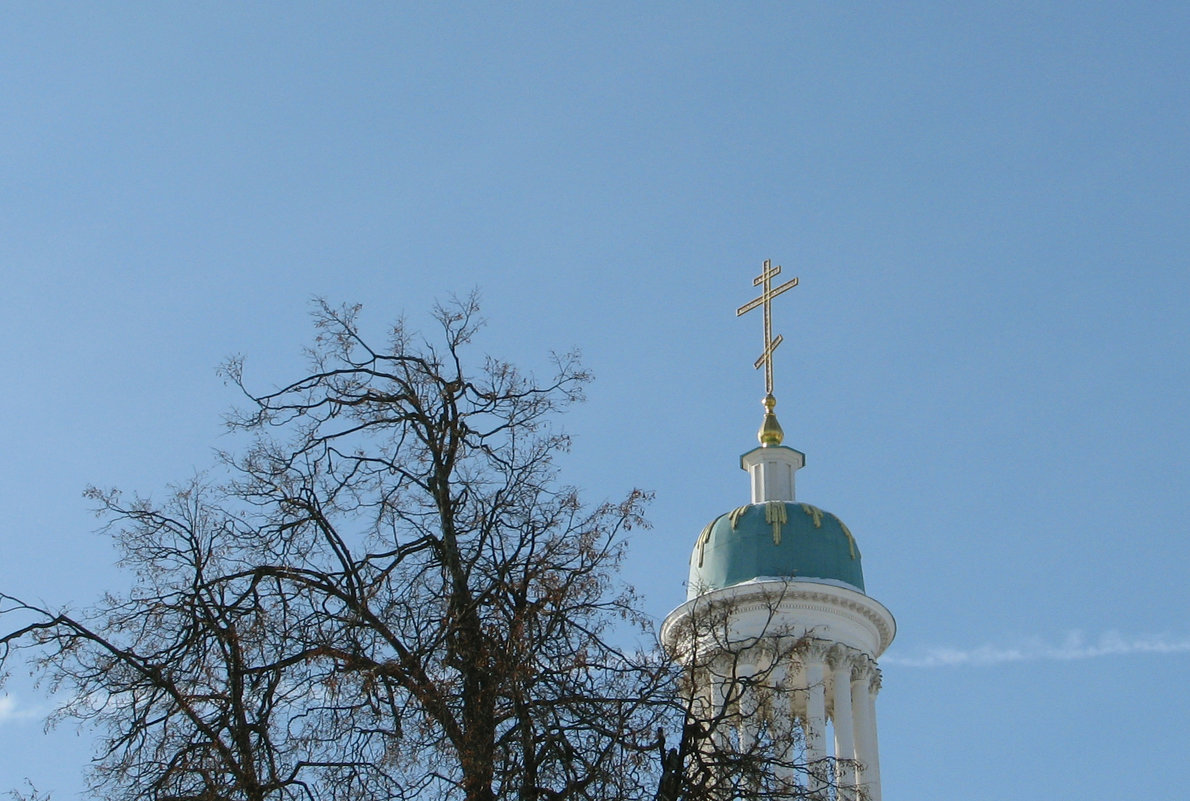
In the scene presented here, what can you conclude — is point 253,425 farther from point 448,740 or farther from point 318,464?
point 448,740

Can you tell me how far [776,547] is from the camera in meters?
43.9

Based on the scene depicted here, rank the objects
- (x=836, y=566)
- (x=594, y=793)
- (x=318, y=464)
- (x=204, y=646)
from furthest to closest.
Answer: (x=836, y=566) < (x=318, y=464) < (x=204, y=646) < (x=594, y=793)

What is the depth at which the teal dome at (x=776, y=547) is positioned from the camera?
4369 cm

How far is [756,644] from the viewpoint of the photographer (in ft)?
59.1

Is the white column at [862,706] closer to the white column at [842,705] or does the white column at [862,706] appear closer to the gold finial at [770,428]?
the white column at [842,705]

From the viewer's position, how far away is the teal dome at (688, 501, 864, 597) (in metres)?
43.7

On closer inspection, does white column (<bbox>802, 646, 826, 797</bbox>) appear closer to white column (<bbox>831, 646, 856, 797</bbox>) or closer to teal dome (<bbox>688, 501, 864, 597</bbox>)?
white column (<bbox>831, 646, 856, 797</bbox>)

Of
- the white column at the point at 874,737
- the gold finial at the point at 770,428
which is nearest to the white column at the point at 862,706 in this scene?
the white column at the point at 874,737

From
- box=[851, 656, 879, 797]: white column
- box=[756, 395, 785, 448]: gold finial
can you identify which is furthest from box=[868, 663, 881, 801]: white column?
box=[756, 395, 785, 448]: gold finial

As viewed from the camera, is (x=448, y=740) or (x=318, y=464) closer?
(x=448, y=740)

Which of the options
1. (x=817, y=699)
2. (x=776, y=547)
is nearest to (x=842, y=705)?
(x=817, y=699)

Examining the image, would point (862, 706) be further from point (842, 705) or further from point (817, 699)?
point (817, 699)

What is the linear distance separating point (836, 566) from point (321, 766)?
1106 inches

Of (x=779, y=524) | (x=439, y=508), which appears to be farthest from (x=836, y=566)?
(x=439, y=508)
